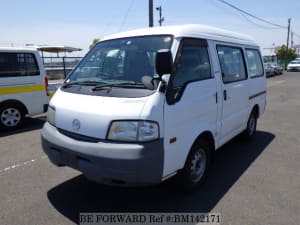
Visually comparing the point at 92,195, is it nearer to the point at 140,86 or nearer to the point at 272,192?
the point at 140,86

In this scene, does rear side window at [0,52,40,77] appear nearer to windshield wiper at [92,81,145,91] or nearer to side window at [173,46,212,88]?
windshield wiper at [92,81,145,91]

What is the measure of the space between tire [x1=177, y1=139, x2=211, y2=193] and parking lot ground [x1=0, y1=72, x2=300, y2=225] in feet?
0.42

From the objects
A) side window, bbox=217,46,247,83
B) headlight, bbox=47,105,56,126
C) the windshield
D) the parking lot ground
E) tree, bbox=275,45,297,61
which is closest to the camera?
the parking lot ground

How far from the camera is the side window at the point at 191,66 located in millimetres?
2824

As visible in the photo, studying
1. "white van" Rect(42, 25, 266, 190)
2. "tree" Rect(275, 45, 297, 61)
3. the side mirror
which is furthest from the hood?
"tree" Rect(275, 45, 297, 61)

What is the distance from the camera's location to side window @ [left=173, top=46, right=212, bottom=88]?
282 cm

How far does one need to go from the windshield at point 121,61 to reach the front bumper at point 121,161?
855 millimetres

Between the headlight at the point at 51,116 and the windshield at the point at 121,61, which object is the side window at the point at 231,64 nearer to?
the windshield at the point at 121,61

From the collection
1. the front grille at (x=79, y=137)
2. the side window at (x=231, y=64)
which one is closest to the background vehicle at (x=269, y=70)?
the side window at (x=231, y=64)

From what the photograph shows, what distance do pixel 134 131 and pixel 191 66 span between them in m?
1.21

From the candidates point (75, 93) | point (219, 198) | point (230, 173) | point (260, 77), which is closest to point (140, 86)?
point (75, 93)

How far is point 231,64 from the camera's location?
4016 mm

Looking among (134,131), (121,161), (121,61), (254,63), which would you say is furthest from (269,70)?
(121,161)

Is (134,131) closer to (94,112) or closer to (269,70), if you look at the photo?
(94,112)
